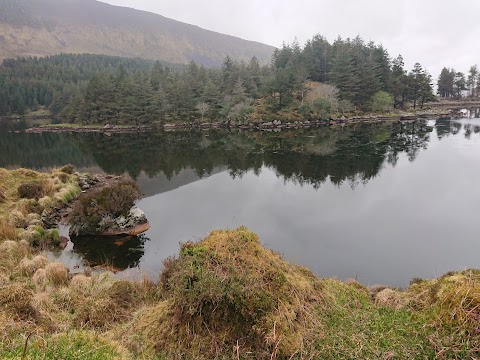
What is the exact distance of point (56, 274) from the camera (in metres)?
12.8

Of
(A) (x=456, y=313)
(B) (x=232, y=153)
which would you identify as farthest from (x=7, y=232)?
(B) (x=232, y=153)

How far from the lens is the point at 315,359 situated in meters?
6.45

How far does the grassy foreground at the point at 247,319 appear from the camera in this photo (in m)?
6.32

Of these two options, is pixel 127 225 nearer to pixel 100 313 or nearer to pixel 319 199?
pixel 100 313

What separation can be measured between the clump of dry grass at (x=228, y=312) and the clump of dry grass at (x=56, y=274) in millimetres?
6036

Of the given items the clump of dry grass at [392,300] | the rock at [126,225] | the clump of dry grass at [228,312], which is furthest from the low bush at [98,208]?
the clump of dry grass at [392,300]

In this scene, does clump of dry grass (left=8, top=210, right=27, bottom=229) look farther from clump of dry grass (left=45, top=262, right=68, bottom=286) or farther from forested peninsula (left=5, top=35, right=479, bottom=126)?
forested peninsula (left=5, top=35, right=479, bottom=126)

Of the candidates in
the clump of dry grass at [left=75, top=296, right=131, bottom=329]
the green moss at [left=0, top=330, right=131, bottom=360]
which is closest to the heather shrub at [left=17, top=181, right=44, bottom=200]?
the clump of dry grass at [left=75, top=296, right=131, bottom=329]

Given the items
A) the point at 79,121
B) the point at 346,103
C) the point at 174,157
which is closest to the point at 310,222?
the point at 174,157

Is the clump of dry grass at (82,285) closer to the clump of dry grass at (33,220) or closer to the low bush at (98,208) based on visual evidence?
the low bush at (98,208)

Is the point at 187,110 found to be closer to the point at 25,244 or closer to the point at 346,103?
the point at 346,103

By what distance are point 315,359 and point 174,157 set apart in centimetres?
4617

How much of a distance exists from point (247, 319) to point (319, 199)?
20.9m

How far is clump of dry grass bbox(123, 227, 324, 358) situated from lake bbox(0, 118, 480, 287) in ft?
28.9
